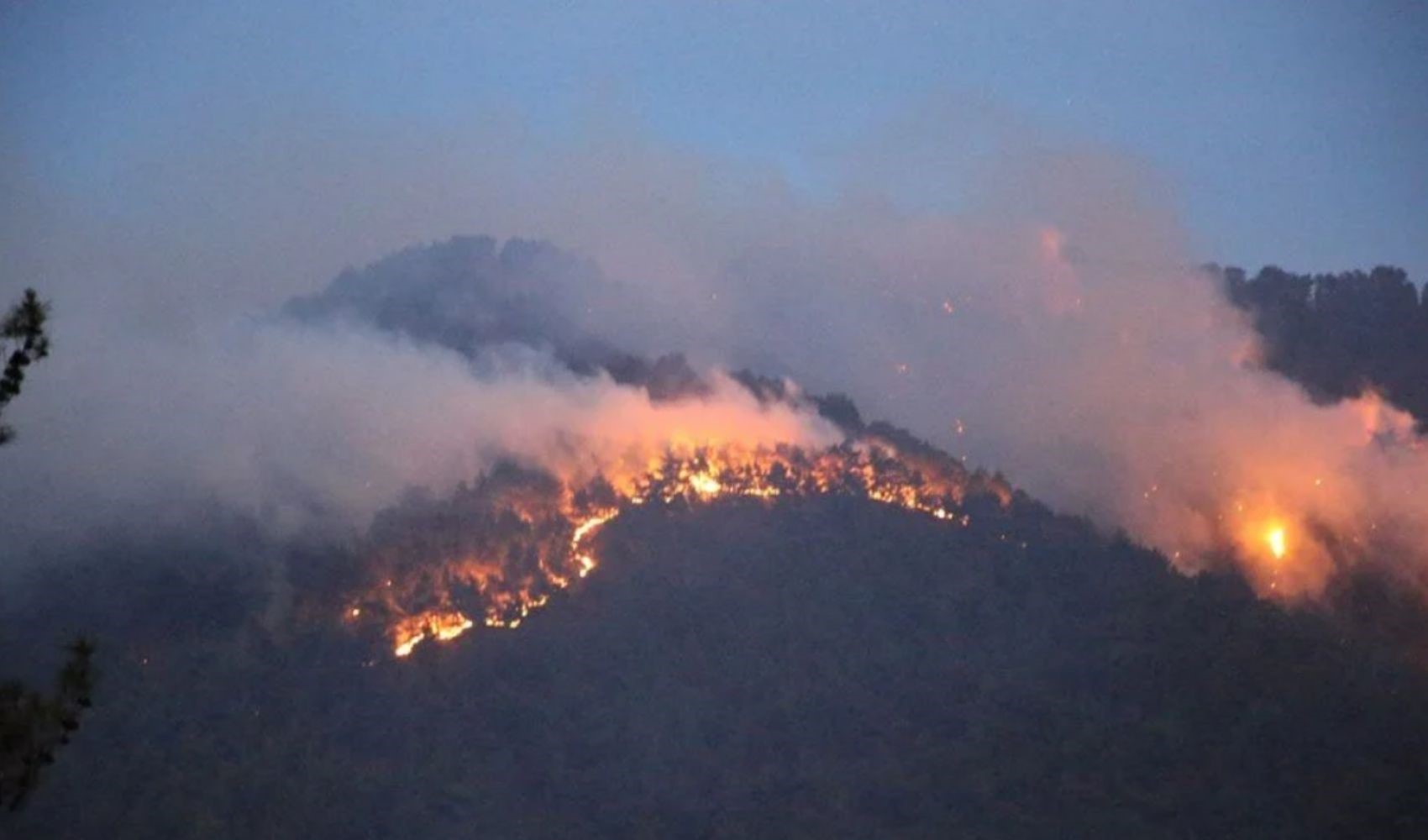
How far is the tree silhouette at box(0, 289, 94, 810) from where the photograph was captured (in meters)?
18.2

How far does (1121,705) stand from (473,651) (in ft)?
177

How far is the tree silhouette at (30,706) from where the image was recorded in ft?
59.8

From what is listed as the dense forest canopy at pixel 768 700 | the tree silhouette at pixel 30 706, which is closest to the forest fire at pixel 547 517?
the dense forest canopy at pixel 768 700

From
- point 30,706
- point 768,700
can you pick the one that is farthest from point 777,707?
point 30,706

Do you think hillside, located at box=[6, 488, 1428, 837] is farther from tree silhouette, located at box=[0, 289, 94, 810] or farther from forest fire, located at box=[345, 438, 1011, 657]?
tree silhouette, located at box=[0, 289, 94, 810]

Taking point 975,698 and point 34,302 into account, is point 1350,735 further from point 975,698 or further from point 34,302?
point 34,302

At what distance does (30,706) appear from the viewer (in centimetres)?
1856

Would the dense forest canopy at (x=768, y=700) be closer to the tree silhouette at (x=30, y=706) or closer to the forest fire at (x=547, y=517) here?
the forest fire at (x=547, y=517)

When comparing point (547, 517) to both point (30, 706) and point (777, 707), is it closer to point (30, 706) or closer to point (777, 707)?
Result: point (777, 707)

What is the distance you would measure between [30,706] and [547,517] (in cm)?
10349

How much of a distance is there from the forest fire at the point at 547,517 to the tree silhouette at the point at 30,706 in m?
90.7

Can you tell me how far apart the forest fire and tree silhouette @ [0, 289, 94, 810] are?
90693mm

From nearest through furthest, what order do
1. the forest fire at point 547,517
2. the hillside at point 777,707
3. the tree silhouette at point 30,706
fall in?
the tree silhouette at point 30,706
the hillside at point 777,707
the forest fire at point 547,517

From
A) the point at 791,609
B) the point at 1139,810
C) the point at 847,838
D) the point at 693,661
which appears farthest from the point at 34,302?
the point at 791,609
